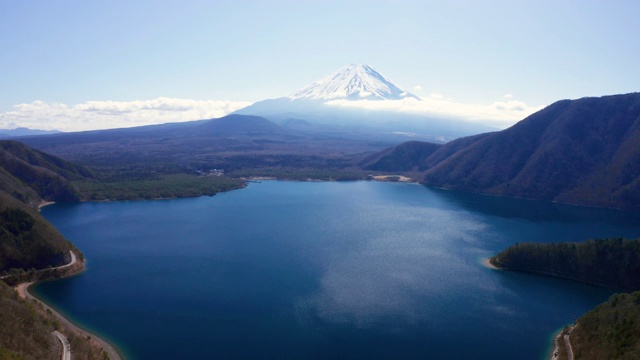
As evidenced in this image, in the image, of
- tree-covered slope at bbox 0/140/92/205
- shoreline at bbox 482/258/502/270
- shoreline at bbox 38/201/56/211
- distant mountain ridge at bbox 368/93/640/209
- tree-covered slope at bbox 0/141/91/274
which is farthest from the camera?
distant mountain ridge at bbox 368/93/640/209

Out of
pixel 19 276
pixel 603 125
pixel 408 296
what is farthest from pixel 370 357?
pixel 603 125

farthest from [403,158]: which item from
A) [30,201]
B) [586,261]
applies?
[30,201]

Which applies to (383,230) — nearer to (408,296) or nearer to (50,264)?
(408,296)

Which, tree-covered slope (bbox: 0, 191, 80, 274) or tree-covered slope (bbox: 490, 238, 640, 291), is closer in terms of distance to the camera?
tree-covered slope (bbox: 0, 191, 80, 274)

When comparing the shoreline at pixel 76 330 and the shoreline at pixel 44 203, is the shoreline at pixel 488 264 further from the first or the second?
the shoreline at pixel 44 203

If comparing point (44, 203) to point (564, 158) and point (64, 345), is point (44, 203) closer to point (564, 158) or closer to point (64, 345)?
point (64, 345)

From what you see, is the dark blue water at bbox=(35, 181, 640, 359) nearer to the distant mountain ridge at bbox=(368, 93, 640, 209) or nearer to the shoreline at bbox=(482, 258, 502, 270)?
the shoreline at bbox=(482, 258, 502, 270)

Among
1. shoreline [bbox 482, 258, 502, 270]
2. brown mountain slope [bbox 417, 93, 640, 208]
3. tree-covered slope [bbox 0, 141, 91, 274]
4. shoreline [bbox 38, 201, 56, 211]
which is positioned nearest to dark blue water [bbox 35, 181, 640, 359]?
shoreline [bbox 482, 258, 502, 270]
